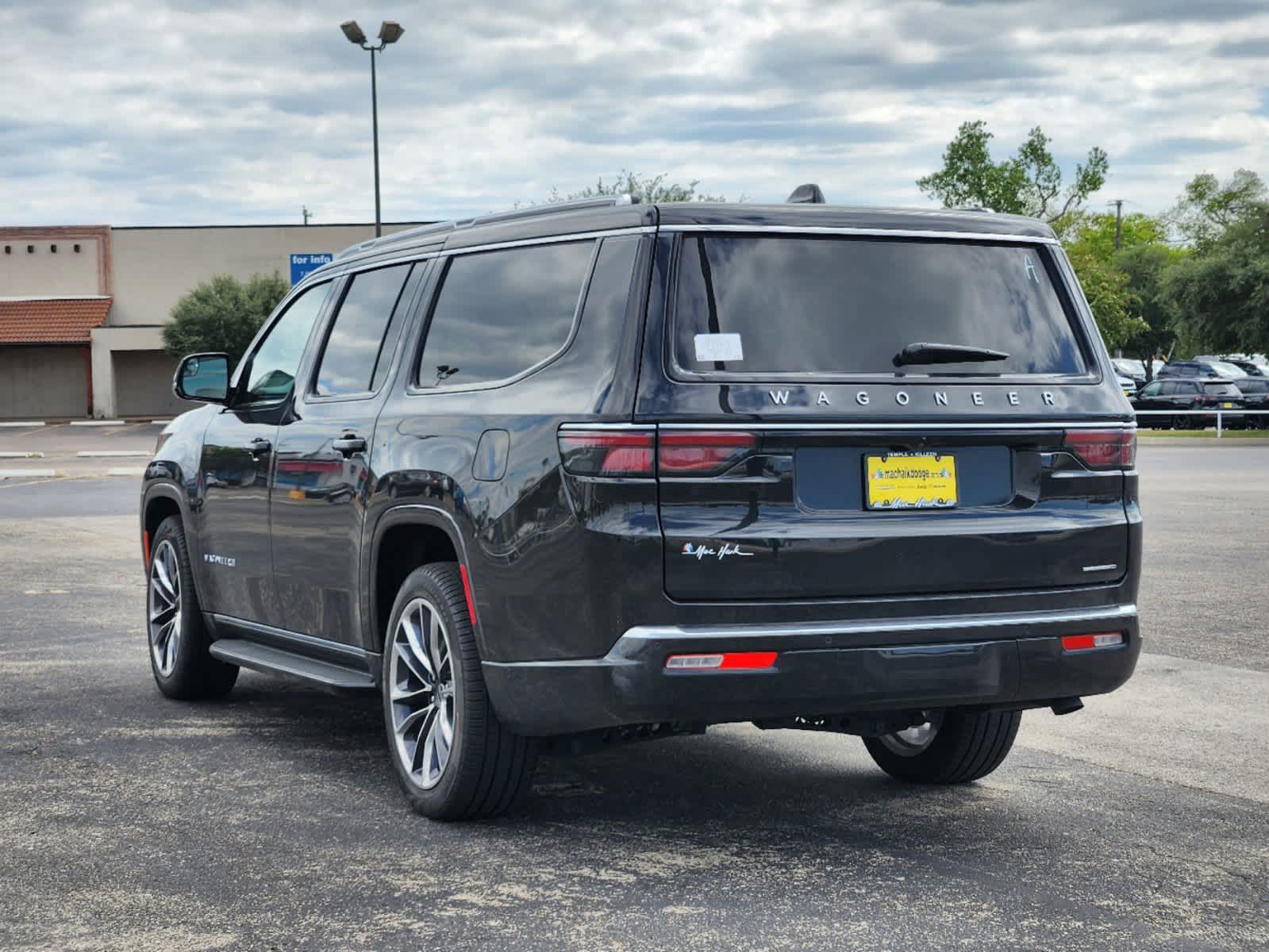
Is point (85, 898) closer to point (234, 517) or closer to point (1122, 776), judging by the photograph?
point (234, 517)

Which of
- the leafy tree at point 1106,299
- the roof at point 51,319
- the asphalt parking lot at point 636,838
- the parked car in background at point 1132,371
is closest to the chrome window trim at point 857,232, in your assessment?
the asphalt parking lot at point 636,838

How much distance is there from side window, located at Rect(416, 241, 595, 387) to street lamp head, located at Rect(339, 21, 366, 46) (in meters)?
27.6

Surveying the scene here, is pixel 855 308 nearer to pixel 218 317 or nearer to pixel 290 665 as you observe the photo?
pixel 290 665

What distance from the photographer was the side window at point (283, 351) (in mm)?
6758

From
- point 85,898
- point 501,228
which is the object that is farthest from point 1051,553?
point 85,898

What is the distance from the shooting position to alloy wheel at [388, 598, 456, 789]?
534 centimetres

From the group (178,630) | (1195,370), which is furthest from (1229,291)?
(178,630)

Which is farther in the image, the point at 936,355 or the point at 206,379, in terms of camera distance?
the point at 206,379

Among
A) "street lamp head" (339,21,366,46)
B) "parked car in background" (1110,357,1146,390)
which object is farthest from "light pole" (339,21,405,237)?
"parked car in background" (1110,357,1146,390)

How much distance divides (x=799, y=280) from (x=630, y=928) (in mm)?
1916

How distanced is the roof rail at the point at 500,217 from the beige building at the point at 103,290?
53963 mm

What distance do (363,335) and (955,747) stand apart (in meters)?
2.64

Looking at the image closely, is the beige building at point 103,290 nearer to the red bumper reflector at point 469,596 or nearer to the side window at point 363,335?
the side window at point 363,335

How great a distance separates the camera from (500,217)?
5715 mm
